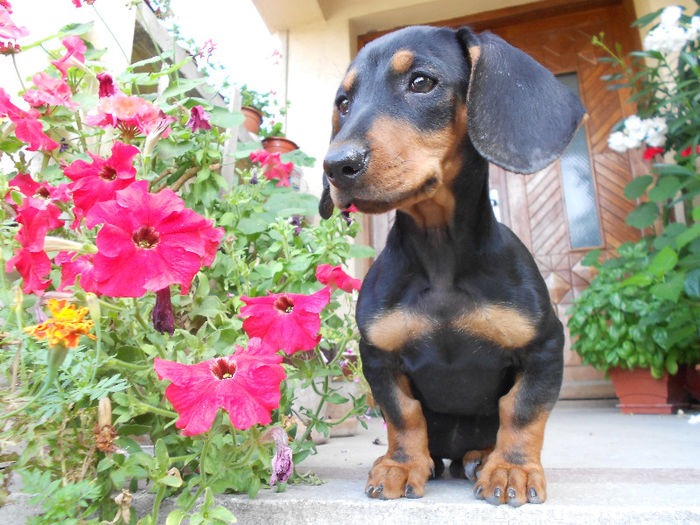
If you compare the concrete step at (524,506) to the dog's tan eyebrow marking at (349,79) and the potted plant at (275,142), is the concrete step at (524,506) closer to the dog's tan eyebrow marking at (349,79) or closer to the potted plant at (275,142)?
the dog's tan eyebrow marking at (349,79)

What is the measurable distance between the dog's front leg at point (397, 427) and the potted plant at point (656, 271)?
2297 mm

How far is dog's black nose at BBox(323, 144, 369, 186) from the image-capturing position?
3.75 feet

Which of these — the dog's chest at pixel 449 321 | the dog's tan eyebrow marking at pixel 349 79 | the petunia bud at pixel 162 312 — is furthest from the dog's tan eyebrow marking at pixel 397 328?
the dog's tan eyebrow marking at pixel 349 79

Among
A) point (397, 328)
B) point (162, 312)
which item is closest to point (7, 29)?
point (162, 312)

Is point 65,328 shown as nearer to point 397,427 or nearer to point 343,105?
point 397,427

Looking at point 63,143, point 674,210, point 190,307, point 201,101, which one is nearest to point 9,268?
point 190,307

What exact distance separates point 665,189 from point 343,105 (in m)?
2.91

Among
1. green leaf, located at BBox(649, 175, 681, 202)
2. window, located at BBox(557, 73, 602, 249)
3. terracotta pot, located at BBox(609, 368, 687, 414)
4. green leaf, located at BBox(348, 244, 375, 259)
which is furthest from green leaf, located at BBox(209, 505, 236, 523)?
window, located at BBox(557, 73, 602, 249)

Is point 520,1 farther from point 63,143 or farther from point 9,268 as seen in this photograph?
point 9,268

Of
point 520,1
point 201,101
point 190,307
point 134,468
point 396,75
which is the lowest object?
point 134,468

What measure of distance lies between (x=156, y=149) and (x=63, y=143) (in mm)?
296

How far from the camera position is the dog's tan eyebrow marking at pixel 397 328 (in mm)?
1365

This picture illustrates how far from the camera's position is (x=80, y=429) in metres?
1.09

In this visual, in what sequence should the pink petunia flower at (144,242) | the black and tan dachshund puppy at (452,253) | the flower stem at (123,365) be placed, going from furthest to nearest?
1. the black and tan dachshund puppy at (452,253)
2. the flower stem at (123,365)
3. the pink petunia flower at (144,242)
